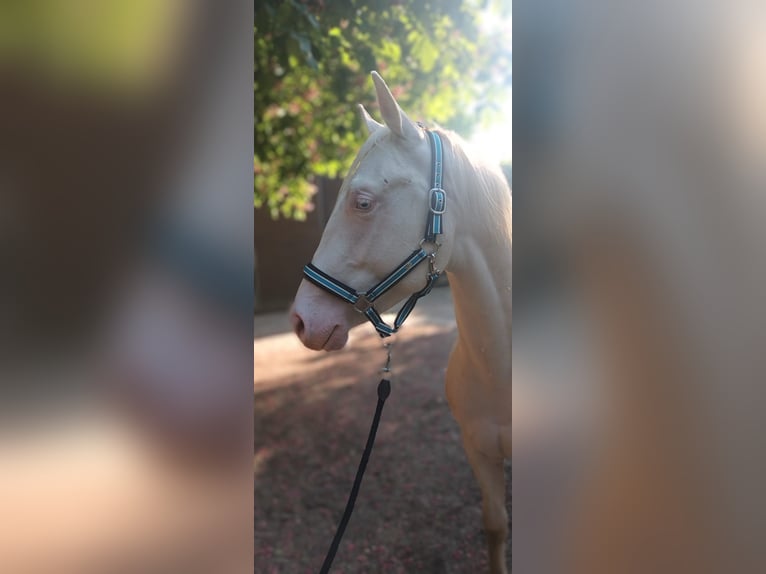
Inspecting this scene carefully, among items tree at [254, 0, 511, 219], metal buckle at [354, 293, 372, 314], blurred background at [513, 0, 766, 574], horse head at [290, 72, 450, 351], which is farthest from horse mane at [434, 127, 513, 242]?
tree at [254, 0, 511, 219]

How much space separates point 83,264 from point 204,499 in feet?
1.61

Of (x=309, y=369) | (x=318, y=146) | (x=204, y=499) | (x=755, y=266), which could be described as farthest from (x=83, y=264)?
(x=309, y=369)

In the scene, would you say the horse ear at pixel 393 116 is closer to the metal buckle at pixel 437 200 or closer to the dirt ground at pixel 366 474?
the metal buckle at pixel 437 200

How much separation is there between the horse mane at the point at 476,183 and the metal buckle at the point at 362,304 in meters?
0.46

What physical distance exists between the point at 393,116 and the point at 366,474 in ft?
10.3

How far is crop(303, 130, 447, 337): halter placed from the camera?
1.67 metres

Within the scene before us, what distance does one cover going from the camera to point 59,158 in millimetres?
930

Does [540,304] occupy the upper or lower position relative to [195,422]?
upper

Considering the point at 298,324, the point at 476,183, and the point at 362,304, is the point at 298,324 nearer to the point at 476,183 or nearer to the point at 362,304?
the point at 362,304

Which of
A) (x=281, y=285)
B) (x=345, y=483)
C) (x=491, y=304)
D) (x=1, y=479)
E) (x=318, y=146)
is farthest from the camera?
(x=281, y=285)

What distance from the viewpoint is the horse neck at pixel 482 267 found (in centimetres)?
187

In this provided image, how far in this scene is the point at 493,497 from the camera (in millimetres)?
2336

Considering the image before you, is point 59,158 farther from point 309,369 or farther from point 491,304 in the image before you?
point 309,369

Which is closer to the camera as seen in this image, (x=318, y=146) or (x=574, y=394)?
(x=574, y=394)
